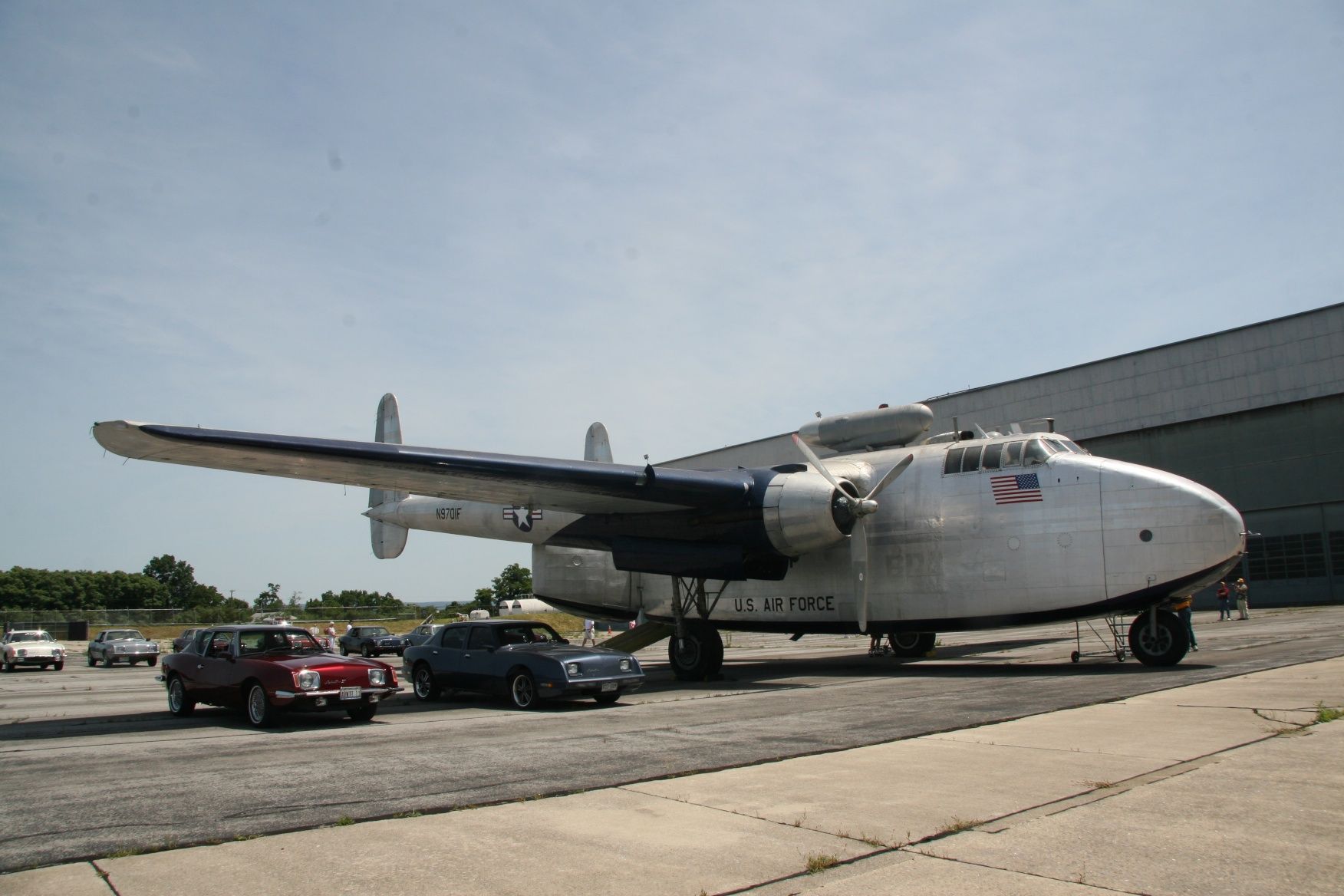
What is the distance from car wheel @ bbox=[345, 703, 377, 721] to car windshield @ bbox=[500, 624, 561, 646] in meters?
2.59

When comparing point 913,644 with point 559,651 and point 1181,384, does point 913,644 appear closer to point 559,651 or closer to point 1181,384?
point 559,651

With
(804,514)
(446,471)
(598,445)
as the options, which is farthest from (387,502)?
(804,514)

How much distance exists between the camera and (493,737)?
1055 cm

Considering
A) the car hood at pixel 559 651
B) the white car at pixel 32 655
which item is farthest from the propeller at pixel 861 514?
the white car at pixel 32 655

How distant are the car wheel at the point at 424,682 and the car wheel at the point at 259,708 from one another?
3449 mm

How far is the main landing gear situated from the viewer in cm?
1894

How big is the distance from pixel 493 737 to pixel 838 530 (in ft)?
28.2

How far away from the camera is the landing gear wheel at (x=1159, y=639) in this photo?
15.9 metres

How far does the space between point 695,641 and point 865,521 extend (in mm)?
4293

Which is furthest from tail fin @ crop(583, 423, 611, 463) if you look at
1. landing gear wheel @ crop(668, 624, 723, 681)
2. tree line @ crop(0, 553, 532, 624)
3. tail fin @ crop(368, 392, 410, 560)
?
tree line @ crop(0, 553, 532, 624)

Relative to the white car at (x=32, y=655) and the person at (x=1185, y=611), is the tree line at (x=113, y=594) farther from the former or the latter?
the person at (x=1185, y=611)

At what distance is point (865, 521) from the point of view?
59.9 feet

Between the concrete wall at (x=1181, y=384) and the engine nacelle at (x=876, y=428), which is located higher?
the concrete wall at (x=1181, y=384)

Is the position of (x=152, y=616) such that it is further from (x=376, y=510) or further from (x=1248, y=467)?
(x=1248, y=467)
